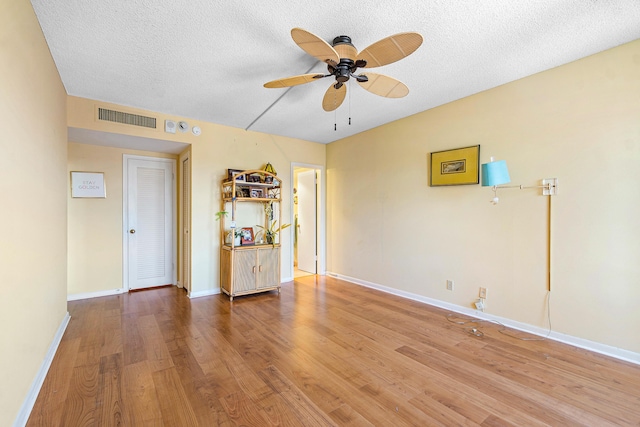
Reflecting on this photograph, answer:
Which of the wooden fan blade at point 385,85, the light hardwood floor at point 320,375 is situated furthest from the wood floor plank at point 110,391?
the wooden fan blade at point 385,85

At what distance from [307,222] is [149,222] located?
274cm

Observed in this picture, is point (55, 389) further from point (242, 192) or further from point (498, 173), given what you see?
point (498, 173)

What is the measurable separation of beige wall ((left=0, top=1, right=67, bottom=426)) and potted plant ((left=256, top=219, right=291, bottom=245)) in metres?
2.46

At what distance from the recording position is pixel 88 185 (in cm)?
402

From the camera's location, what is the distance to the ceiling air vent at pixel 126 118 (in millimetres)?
3372

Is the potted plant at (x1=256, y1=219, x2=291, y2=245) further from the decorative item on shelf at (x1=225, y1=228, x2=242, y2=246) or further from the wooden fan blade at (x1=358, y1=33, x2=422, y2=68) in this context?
the wooden fan blade at (x1=358, y1=33, x2=422, y2=68)

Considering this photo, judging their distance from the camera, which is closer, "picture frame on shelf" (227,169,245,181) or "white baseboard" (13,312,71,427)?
"white baseboard" (13,312,71,427)

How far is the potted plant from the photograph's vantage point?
443 centimetres

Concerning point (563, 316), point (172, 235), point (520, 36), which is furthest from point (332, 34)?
point (172, 235)

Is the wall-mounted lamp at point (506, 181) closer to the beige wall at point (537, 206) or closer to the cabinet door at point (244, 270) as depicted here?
the beige wall at point (537, 206)

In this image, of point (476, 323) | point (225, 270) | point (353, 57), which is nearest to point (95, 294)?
point (225, 270)

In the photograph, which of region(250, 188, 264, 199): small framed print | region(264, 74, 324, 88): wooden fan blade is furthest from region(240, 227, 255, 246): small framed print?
region(264, 74, 324, 88): wooden fan blade

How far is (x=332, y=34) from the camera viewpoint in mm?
2121

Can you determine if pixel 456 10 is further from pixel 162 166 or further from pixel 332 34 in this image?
pixel 162 166
